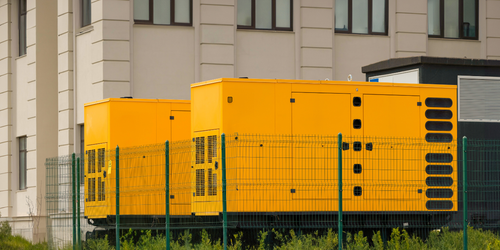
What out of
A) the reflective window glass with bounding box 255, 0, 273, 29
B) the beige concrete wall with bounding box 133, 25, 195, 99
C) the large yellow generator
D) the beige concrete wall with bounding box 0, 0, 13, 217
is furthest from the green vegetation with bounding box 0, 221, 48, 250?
the reflective window glass with bounding box 255, 0, 273, 29

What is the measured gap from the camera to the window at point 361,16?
2208 cm

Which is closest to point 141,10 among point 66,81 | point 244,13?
point 244,13

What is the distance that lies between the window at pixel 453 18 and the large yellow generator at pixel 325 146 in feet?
35.3

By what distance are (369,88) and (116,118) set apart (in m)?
5.05

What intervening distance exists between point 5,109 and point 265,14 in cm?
1023

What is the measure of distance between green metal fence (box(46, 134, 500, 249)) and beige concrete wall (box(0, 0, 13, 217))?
42.1 ft

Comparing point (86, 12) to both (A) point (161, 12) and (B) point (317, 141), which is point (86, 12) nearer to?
(A) point (161, 12)

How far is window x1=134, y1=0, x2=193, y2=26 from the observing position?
Answer: 20469 millimetres

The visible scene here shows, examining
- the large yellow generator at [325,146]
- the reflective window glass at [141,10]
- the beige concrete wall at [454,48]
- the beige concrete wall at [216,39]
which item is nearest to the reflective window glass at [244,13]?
the beige concrete wall at [216,39]

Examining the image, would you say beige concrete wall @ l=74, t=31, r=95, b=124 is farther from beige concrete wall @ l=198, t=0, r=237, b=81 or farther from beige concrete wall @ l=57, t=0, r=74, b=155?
beige concrete wall @ l=198, t=0, r=237, b=81

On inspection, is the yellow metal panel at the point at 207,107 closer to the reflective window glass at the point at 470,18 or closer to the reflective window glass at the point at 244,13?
the reflective window glass at the point at 244,13

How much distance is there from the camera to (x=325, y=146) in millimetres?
11750

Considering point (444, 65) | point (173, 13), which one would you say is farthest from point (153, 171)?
point (173, 13)

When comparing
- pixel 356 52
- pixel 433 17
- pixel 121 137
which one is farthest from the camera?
pixel 433 17
